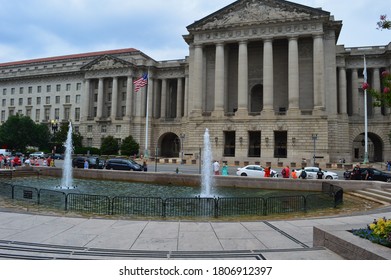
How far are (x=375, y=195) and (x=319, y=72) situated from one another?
39.8 meters

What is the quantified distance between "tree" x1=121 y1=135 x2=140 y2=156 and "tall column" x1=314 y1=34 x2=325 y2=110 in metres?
38.7

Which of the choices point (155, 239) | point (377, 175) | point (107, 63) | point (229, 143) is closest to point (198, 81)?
point (229, 143)

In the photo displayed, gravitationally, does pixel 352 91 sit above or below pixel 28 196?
above

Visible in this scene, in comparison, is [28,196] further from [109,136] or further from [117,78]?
[117,78]

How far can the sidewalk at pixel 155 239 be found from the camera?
24.6ft

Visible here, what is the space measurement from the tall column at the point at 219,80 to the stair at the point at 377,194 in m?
38.8

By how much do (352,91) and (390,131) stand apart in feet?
41.5

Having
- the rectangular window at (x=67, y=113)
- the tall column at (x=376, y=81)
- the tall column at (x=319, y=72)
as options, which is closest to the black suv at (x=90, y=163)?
the tall column at (x=319, y=72)

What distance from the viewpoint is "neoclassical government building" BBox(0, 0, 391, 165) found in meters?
55.4

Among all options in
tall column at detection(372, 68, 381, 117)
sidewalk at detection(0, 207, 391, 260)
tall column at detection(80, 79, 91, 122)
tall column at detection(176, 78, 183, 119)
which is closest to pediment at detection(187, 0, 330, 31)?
tall column at detection(176, 78, 183, 119)

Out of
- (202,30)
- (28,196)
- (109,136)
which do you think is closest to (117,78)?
(109,136)

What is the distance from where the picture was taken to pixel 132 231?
390 inches

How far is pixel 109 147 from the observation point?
71688mm

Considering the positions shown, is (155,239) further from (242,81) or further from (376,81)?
(376,81)
